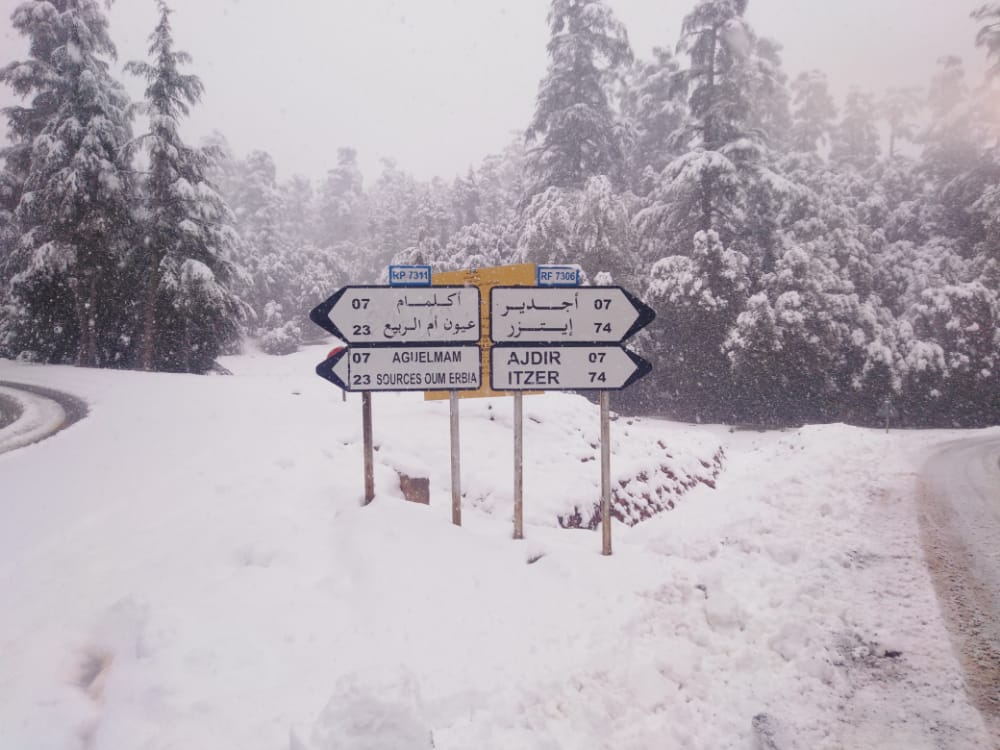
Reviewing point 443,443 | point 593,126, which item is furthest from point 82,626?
point 593,126

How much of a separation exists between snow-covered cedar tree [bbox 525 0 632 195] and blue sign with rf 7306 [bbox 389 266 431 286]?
23.6 metres

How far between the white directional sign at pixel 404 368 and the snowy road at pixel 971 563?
490cm

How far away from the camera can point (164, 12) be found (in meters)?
22.1

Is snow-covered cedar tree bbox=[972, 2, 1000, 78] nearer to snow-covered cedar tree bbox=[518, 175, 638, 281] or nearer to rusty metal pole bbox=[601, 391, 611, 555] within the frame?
snow-covered cedar tree bbox=[518, 175, 638, 281]

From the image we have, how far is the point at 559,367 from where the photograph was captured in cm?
633

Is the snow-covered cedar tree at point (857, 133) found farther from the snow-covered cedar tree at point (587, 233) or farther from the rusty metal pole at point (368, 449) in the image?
the rusty metal pole at point (368, 449)

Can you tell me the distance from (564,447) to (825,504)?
4061 mm

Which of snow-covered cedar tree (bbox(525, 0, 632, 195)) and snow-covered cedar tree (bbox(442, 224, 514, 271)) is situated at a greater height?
snow-covered cedar tree (bbox(525, 0, 632, 195))

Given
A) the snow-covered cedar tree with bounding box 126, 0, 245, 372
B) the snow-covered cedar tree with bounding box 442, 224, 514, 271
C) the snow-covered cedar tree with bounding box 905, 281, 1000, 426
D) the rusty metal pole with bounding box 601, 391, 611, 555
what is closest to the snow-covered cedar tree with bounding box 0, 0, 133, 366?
the snow-covered cedar tree with bounding box 126, 0, 245, 372

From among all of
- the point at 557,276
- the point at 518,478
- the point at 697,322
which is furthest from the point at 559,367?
the point at 697,322

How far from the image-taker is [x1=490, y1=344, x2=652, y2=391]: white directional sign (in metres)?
6.30

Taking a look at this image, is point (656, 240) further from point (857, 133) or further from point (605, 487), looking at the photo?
point (857, 133)

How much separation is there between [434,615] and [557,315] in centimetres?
337

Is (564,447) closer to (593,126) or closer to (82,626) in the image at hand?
(82,626)
